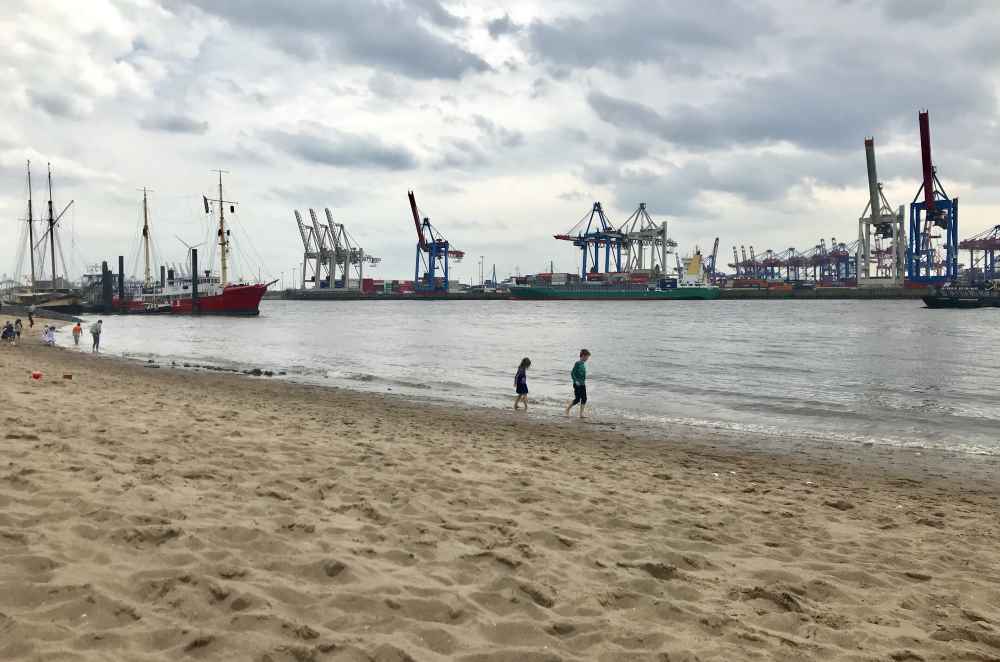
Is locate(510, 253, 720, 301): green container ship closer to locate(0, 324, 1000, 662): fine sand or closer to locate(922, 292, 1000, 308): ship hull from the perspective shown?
locate(922, 292, 1000, 308): ship hull

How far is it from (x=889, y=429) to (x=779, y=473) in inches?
263

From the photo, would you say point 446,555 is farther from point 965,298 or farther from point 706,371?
point 965,298

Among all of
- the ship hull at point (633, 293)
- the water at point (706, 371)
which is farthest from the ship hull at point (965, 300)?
the ship hull at point (633, 293)

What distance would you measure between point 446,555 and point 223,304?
79526 millimetres

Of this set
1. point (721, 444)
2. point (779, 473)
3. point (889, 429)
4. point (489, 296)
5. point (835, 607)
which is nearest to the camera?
point (835, 607)

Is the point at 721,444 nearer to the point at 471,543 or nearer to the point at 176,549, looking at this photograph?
the point at 471,543

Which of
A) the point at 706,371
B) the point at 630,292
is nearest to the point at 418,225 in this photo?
the point at 630,292

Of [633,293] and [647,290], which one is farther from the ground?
[647,290]

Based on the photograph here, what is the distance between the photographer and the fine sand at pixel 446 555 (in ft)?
11.4

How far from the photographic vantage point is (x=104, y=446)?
7000mm

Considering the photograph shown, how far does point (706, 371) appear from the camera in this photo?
25.2 m

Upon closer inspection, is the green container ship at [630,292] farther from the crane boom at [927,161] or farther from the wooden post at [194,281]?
the wooden post at [194,281]

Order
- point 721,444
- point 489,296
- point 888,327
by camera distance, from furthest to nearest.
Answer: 1. point 489,296
2. point 888,327
3. point 721,444

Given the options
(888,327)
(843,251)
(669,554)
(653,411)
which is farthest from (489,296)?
(669,554)
